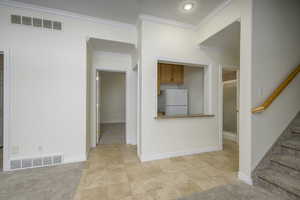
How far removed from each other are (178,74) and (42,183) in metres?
3.94

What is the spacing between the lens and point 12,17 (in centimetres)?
217

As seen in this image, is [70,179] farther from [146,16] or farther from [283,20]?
[283,20]

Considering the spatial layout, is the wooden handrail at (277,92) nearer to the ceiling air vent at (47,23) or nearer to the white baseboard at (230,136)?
the white baseboard at (230,136)

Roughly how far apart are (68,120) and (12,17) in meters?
2.02

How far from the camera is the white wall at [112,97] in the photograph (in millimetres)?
6985

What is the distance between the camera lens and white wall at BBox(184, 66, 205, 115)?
3457mm

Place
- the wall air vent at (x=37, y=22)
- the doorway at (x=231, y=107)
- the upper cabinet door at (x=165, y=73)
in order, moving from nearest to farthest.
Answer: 1. the wall air vent at (x=37, y=22)
2. the doorway at (x=231, y=107)
3. the upper cabinet door at (x=165, y=73)

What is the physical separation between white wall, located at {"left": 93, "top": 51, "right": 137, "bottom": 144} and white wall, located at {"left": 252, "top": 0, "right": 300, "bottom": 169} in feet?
8.68

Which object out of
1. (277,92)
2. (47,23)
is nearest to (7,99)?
(47,23)

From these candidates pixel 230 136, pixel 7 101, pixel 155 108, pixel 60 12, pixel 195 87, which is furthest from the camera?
pixel 230 136

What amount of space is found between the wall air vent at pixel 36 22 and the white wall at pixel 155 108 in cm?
160

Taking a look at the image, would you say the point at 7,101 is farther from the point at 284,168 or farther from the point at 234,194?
the point at 284,168

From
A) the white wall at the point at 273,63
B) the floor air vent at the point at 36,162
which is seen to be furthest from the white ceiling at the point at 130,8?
the floor air vent at the point at 36,162

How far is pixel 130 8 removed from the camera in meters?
2.30
